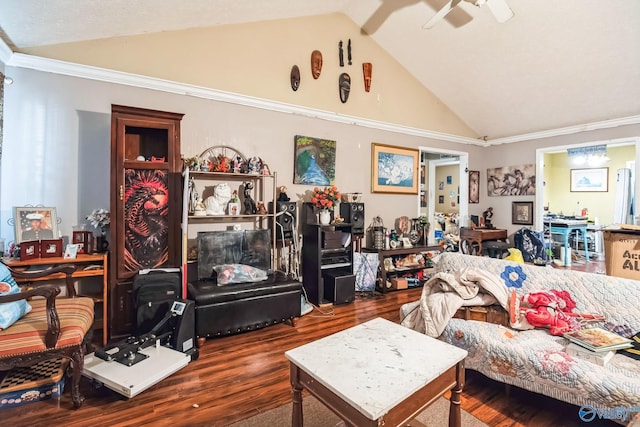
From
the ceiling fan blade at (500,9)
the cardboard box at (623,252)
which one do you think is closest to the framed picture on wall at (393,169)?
the ceiling fan blade at (500,9)

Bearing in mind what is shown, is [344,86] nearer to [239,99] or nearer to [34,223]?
[239,99]

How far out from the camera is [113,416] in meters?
1.82

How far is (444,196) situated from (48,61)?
25.8 feet

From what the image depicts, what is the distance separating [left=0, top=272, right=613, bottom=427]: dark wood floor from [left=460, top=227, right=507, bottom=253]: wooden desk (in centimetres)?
354

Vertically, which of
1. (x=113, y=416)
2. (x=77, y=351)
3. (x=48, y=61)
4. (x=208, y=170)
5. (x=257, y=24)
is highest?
(x=257, y=24)

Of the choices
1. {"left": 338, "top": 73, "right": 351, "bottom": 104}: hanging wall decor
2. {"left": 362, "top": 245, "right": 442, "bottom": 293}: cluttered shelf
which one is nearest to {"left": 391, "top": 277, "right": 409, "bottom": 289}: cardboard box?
{"left": 362, "top": 245, "right": 442, "bottom": 293}: cluttered shelf

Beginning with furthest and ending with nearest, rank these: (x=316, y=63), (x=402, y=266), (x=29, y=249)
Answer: (x=402, y=266), (x=316, y=63), (x=29, y=249)

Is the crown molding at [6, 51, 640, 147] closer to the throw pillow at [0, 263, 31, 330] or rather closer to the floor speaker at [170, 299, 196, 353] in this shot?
the throw pillow at [0, 263, 31, 330]

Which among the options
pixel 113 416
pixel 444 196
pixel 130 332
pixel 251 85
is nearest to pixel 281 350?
pixel 113 416

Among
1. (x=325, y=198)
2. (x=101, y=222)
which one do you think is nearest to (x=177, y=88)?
(x=101, y=222)

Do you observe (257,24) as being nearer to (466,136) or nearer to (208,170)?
(208,170)

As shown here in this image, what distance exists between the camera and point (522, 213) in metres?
5.48

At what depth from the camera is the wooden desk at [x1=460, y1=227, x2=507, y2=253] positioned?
538cm

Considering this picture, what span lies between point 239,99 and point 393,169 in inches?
99.7
